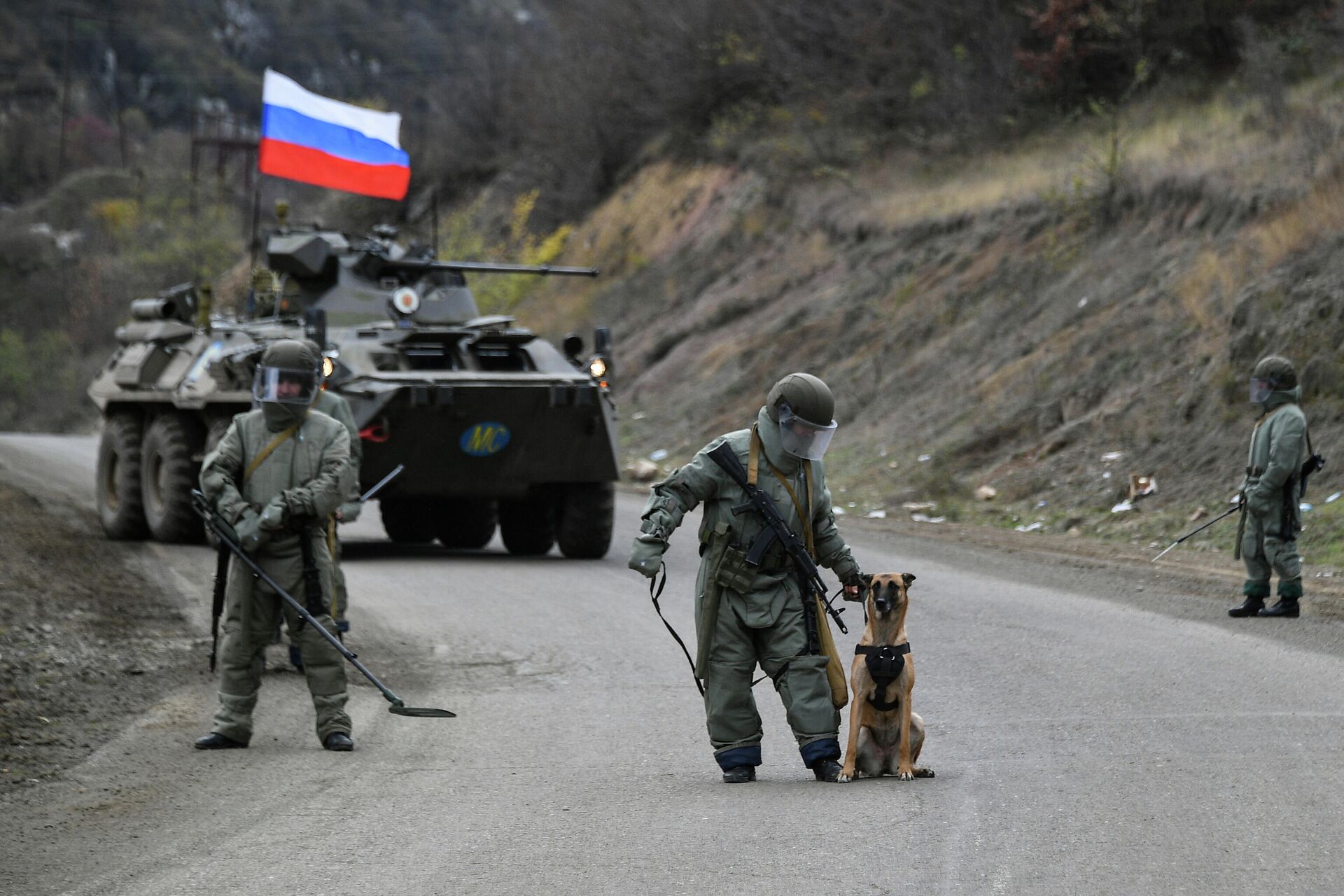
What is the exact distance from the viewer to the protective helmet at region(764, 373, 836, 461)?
6.95 m

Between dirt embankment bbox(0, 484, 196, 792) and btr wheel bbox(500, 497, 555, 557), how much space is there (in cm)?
352

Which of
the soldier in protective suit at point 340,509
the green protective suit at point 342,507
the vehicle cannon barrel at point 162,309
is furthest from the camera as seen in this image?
the vehicle cannon barrel at point 162,309

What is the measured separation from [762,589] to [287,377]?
255 centimetres

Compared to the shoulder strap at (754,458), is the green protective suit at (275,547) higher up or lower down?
lower down

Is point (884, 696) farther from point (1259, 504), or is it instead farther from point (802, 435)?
point (1259, 504)

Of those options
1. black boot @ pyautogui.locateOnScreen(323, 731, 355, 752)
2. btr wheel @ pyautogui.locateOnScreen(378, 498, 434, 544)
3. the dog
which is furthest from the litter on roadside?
black boot @ pyautogui.locateOnScreen(323, 731, 355, 752)

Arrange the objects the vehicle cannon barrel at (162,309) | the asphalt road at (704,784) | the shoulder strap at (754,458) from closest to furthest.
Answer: the asphalt road at (704,784)
the shoulder strap at (754,458)
the vehicle cannon barrel at (162,309)

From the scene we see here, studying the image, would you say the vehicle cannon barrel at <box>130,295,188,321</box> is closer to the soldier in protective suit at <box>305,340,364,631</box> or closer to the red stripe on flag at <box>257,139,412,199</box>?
the red stripe on flag at <box>257,139,412,199</box>

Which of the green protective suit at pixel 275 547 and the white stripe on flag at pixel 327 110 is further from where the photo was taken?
the white stripe on flag at pixel 327 110

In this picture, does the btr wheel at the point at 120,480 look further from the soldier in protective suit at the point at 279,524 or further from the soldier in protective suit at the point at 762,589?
the soldier in protective suit at the point at 762,589

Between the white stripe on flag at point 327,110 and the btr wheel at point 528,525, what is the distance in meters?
5.81

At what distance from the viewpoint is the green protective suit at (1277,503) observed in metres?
11.5

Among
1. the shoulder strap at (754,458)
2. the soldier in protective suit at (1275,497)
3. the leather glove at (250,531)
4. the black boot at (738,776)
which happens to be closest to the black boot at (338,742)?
the leather glove at (250,531)

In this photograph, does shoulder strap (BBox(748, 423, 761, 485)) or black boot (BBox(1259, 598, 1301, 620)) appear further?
black boot (BBox(1259, 598, 1301, 620))
